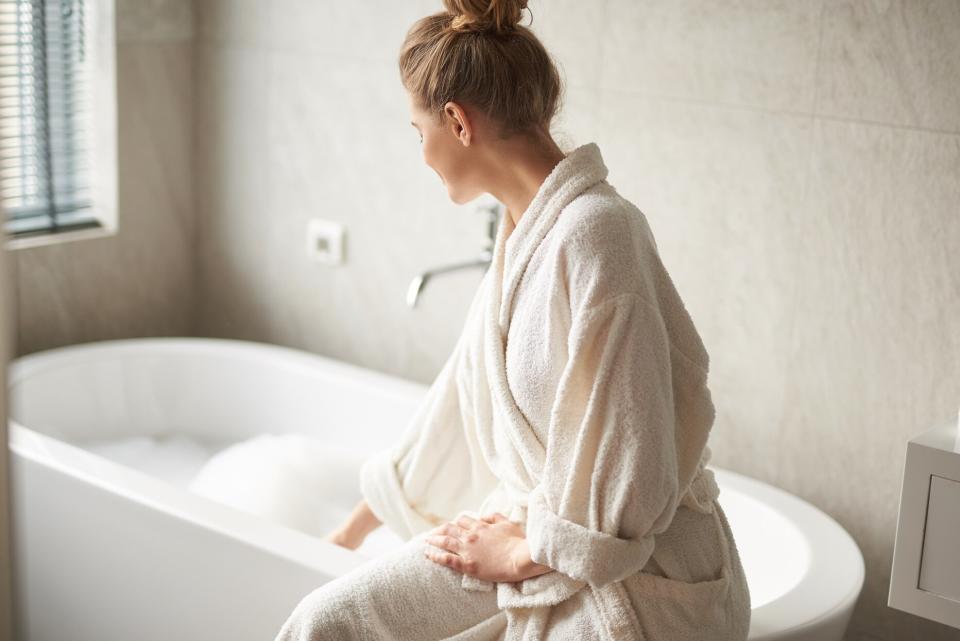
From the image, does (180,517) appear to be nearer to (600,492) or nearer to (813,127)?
(600,492)

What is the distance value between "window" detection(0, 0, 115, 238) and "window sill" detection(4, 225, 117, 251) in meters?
0.01

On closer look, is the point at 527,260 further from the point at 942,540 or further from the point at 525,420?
the point at 942,540

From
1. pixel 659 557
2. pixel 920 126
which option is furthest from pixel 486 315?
pixel 920 126

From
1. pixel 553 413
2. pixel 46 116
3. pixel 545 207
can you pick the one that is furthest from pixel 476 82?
pixel 46 116

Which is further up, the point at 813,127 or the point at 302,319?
the point at 813,127

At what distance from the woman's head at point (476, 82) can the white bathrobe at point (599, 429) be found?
86 mm

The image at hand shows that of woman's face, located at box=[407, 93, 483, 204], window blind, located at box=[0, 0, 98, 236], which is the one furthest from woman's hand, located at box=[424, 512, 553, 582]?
window blind, located at box=[0, 0, 98, 236]

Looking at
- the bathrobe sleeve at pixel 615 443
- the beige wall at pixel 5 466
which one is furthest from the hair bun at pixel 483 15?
the beige wall at pixel 5 466

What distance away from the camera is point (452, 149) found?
143 cm

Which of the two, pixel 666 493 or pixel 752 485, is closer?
pixel 666 493

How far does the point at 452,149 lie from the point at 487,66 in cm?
11

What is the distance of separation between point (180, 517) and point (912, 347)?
1.29m

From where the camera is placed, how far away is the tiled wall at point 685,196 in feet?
6.61

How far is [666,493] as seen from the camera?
127cm
